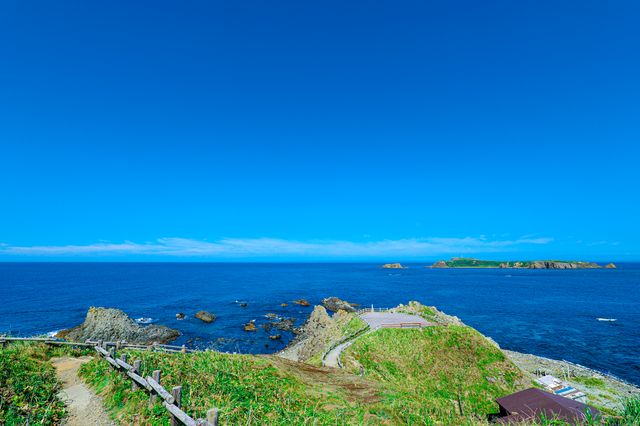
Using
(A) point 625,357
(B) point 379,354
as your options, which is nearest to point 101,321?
(B) point 379,354

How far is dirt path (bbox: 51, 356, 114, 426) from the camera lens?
11.2 metres

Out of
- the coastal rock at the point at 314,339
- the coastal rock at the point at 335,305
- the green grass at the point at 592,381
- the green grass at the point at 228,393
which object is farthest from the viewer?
the coastal rock at the point at 335,305

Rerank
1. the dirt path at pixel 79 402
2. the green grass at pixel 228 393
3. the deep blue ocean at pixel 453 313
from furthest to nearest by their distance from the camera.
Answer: the deep blue ocean at pixel 453 313, the green grass at pixel 228 393, the dirt path at pixel 79 402

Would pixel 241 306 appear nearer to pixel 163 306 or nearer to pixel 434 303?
pixel 163 306

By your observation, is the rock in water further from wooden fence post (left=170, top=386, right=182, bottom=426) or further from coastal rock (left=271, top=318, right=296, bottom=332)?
wooden fence post (left=170, top=386, right=182, bottom=426)

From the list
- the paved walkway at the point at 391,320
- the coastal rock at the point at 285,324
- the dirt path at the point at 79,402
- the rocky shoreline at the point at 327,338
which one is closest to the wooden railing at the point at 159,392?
the dirt path at the point at 79,402

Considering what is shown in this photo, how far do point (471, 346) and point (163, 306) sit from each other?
76275 mm

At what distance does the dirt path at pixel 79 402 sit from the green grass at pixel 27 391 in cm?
34

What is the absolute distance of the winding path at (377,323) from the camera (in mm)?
29348

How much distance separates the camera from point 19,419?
33.7ft

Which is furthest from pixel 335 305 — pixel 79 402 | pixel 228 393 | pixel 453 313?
pixel 79 402

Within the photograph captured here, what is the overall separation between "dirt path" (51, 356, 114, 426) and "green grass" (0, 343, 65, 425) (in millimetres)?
344

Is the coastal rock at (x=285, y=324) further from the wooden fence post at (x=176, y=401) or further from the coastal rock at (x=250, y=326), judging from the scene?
the wooden fence post at (x=176, y=401)

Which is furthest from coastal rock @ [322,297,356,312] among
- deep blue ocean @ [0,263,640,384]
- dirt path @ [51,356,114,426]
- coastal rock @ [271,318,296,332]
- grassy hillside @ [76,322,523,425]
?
dirt path @ [51,356,114,426]
